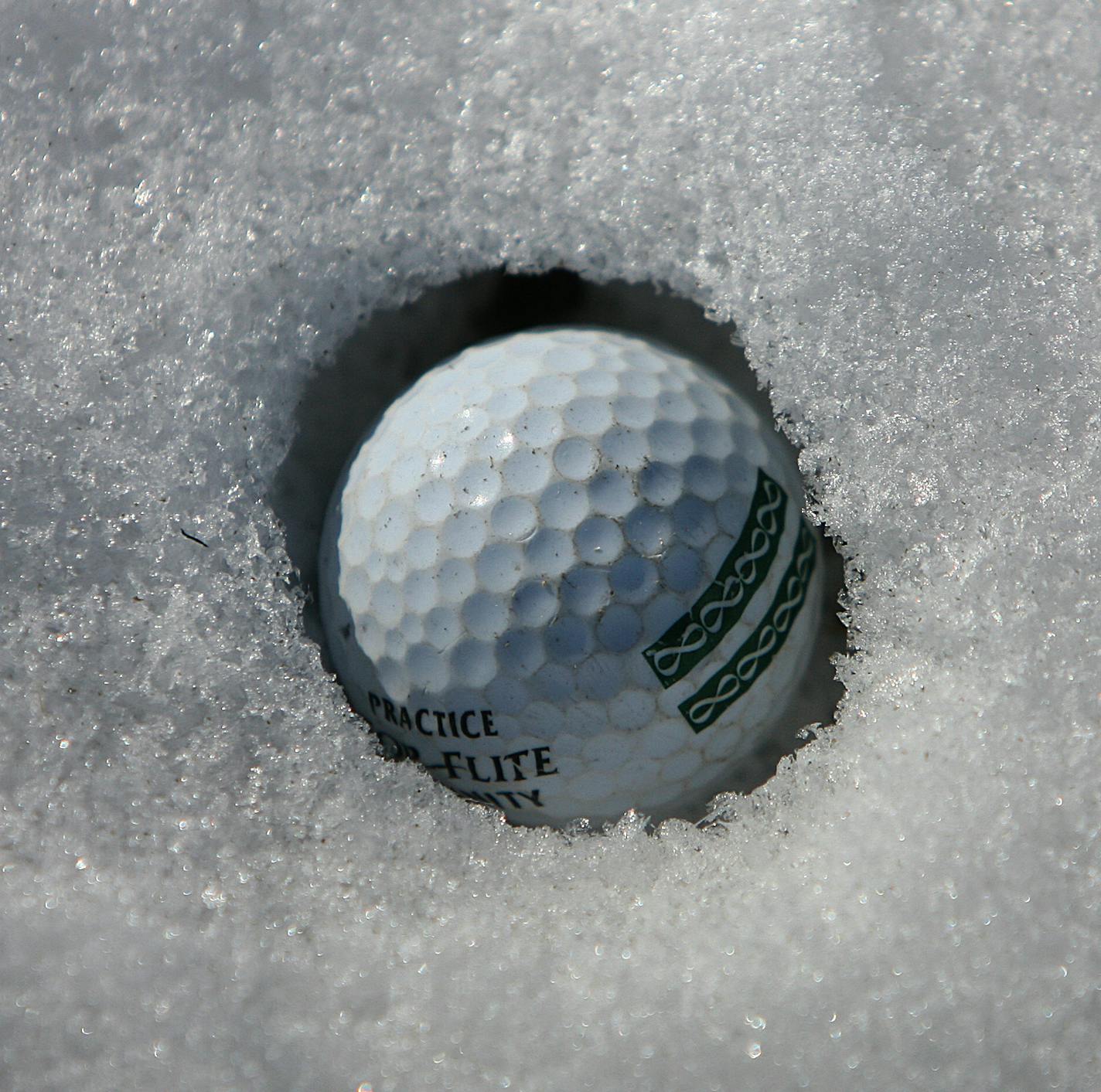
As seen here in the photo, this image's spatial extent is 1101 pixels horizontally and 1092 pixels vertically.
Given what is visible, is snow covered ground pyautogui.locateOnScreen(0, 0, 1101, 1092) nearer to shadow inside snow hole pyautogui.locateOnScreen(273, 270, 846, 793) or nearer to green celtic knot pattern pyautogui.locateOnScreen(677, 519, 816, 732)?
shadow inside snow hole pyautogui.locateOnScreen(273, 270, 846, 793)

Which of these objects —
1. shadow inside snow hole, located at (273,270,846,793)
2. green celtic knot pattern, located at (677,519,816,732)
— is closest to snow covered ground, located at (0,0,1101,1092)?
shadow inside snow hole, located at (273,270,846,793)

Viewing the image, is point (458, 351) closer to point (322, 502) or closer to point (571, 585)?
point (322, 502)

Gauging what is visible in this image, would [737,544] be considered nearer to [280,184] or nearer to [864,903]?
[864,903]

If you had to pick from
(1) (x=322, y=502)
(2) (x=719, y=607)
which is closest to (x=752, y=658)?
(2) (x=719, y=607)

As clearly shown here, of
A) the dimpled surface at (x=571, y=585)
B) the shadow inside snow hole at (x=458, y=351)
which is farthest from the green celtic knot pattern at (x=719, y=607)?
the shadow inside snow hole at (x=458, y=351)

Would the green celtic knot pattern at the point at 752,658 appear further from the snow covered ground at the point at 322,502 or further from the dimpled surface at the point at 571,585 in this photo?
the snow covered ground at the point at 322,502
